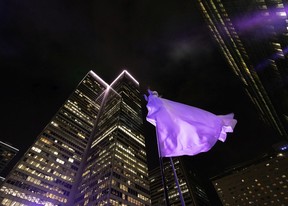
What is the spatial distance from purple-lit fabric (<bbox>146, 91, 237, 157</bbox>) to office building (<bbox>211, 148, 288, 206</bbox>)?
109 meters

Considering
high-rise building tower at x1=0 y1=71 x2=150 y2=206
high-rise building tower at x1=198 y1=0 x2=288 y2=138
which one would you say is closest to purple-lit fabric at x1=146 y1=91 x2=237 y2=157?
high-rise building tower at x1=198 y1=0 x2=288 y2=138

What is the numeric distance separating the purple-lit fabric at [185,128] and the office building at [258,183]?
108743 mm

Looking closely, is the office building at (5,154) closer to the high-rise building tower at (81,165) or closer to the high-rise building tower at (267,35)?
the high-rise building tower at (81,165)

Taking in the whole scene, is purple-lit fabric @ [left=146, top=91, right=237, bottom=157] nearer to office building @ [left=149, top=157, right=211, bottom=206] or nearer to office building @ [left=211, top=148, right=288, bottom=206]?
office building @ [left=149, top=157, right=211, bottom=206]

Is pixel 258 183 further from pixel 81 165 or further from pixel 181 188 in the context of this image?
pixel 81 165

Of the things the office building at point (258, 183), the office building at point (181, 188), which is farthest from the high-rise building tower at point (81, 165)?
the office building at point (258, 183)

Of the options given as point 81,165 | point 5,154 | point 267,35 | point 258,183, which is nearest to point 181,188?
point 258,183

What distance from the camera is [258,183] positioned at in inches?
4146

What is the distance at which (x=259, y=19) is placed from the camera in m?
31.6

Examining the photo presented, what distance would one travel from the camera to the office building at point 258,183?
94.8m

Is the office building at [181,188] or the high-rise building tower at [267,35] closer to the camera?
the high-rise building tower at [267,35]

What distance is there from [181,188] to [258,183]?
4231 cm

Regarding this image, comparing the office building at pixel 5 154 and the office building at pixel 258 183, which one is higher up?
the office building at pixel 5 154

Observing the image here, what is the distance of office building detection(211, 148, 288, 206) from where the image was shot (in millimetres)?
94750
